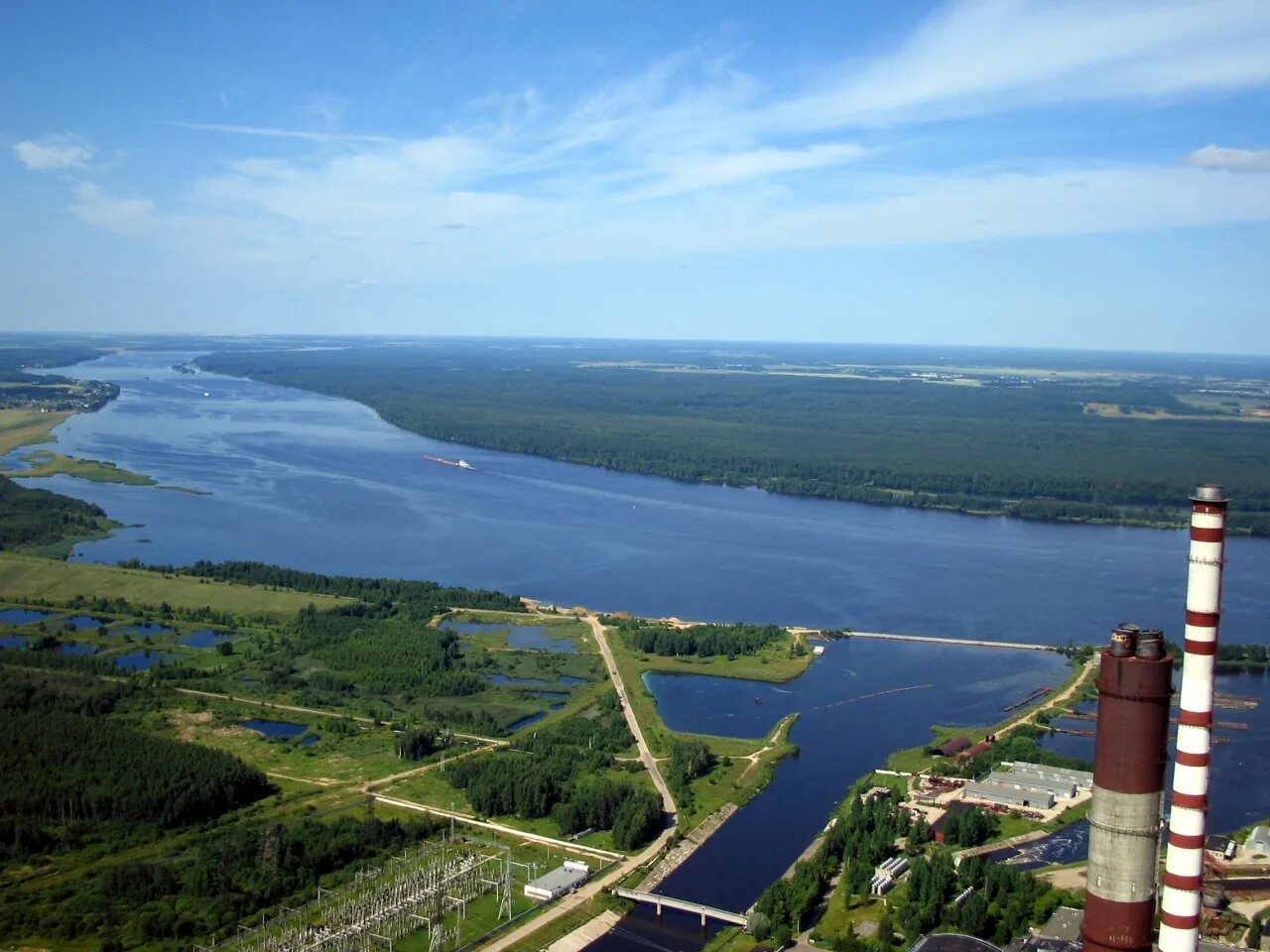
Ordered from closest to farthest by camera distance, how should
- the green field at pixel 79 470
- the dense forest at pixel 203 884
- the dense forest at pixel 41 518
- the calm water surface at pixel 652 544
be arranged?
the dense forest at pixel 203 884, the calm water surface at pixel 652 544, the dense forest at pixel 41 518, the green field at pixel 79 470

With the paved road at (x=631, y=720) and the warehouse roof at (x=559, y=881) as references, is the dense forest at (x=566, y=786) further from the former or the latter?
the warehouse roof at (x=559, y=881)

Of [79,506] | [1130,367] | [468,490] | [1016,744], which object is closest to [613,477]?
[468,490]

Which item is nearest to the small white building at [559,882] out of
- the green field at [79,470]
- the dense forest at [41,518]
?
the dense forest at [41,518]

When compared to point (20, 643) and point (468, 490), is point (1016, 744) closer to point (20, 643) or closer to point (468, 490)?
point (20, 643)

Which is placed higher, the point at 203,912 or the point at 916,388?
the point at 916,388

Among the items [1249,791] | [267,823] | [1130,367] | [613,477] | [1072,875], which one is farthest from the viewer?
[1130,367]

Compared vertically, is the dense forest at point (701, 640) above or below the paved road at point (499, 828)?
above
